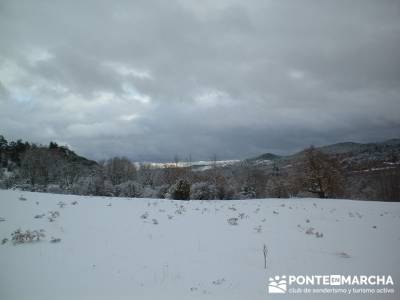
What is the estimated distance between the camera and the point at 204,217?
14.3 m

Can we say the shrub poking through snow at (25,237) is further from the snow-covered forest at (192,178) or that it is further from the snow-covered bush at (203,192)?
the snow-covered bush at (203,192)

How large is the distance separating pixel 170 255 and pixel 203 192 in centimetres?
2470

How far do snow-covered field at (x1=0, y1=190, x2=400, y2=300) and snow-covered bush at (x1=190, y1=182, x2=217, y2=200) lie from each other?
62.4 ft

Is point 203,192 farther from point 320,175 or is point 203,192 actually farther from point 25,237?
point 25,237

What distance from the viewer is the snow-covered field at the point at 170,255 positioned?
20.0 feet

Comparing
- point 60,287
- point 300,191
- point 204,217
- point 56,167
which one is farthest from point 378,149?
point 60,287

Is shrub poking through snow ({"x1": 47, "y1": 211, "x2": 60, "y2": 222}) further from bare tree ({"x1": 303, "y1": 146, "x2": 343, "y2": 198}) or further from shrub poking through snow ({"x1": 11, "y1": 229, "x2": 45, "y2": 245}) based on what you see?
bare tree ({"x1": 303, "y1": 146, "x2": 343, "y2": 198})

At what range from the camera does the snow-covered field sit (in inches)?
239

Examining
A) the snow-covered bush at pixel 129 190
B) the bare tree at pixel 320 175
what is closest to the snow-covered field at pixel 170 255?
the bare tree at pixel 320 175

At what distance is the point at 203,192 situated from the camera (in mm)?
32750

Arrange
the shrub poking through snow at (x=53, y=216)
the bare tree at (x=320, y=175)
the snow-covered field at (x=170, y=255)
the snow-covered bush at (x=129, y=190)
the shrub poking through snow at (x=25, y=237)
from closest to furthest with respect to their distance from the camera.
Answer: the snow-covered field at (x=170, y=255) < the shrub poking through snow at (x=25, y=237) < the shrub poking through snow at (x=53, y=216) < the bare tree at (x=320, y=175) < the snow-covered bush at (x=129, y=190)

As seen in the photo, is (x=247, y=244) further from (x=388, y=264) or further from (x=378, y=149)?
(x=378, y=149)

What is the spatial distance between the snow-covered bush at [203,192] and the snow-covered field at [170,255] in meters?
19.0

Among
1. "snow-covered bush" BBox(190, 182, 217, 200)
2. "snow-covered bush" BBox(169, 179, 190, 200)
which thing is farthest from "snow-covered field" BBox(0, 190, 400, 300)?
"snow-covered bush" BBox(190, 182, 217, 200)
